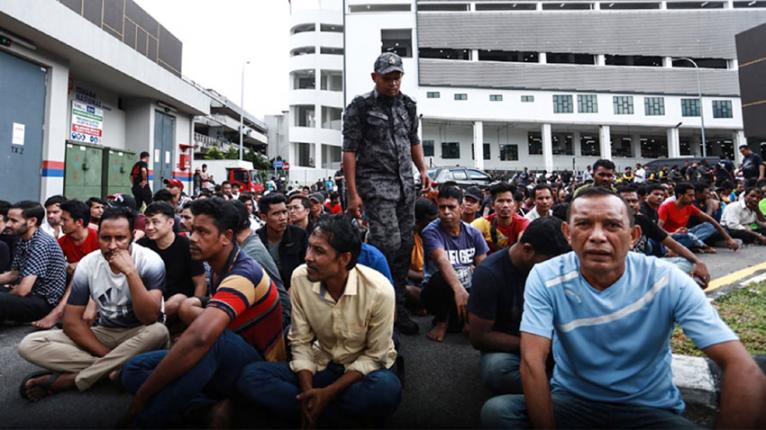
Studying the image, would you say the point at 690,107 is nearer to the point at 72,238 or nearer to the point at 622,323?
the point at 622,323

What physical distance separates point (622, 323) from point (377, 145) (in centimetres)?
222

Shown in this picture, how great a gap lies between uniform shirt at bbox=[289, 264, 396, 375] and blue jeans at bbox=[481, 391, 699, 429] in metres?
0.63

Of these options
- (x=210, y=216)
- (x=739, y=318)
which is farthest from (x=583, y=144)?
(x=210, y=216)

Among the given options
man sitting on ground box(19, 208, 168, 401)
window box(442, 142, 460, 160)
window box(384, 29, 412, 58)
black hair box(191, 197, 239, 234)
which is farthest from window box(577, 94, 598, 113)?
man sitting on ground box(19, 208, 168, 401)

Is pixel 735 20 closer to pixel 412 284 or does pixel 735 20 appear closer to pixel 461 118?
pixel 461 118

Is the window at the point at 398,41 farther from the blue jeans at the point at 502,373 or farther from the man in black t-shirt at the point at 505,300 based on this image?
the blue jeans at the point at 502,373

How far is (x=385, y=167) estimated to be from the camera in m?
3.26

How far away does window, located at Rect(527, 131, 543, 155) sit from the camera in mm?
34438

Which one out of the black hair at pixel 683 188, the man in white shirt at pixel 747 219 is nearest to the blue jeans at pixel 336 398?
the black hair at pixel 683 188

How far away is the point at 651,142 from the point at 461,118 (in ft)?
62.3

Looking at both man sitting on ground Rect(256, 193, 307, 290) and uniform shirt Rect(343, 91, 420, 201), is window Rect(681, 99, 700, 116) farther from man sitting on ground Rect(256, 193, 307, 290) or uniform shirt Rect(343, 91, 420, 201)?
man sitting on ground Rect(256, 193, 307, 290)

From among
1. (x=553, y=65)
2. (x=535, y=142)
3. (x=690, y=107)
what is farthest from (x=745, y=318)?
(x=690, y=107)

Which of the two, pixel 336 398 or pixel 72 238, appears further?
pixel 72 238

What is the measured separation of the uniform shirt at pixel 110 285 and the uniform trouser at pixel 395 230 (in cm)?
157
